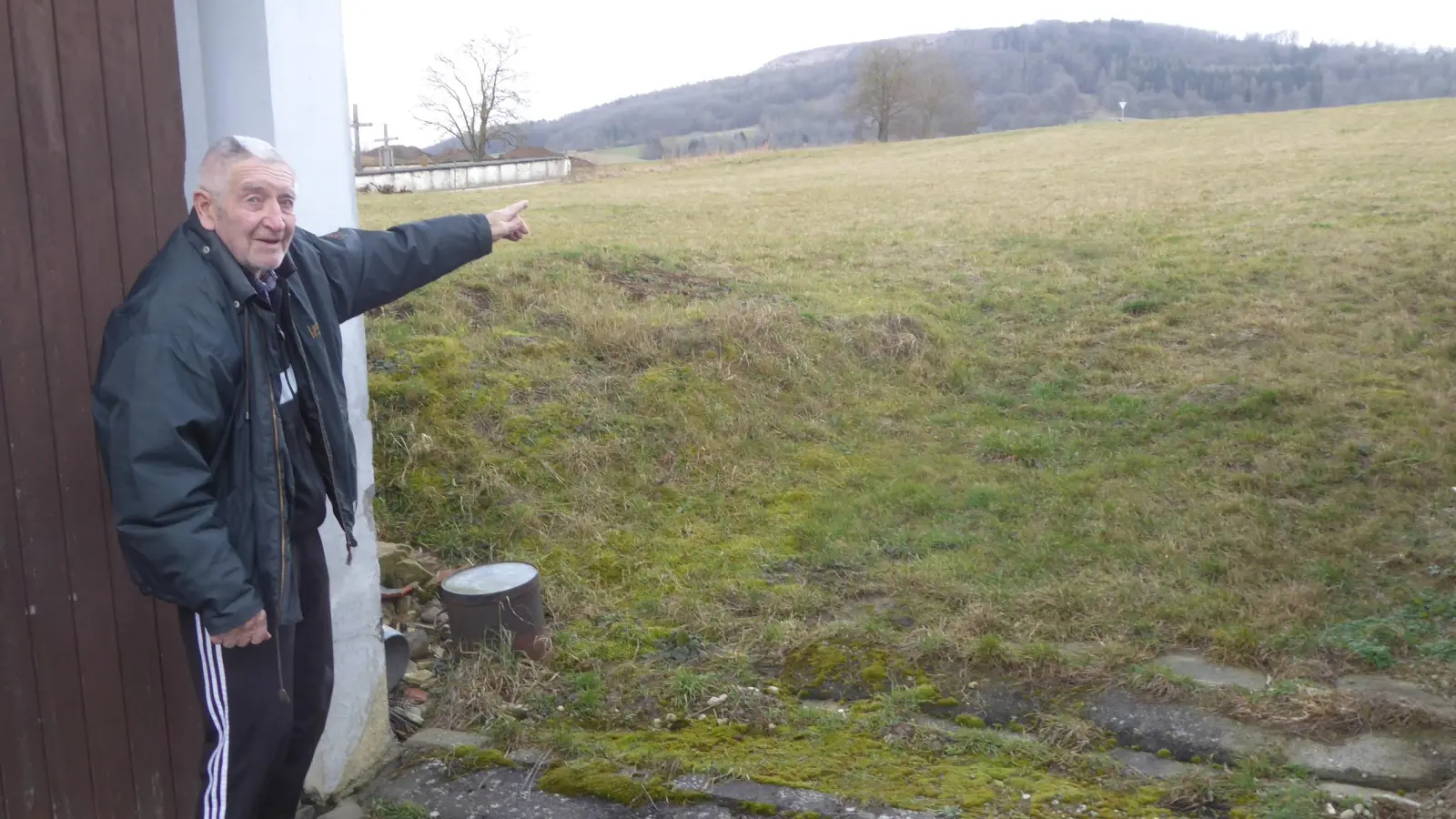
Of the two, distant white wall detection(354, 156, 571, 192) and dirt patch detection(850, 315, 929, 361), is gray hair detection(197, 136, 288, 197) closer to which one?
dirt patch detection(850, 315, 929, 361)

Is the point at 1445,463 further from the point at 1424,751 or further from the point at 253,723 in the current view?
the point at 253,723

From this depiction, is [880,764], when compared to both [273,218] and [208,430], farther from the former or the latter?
[273,218]

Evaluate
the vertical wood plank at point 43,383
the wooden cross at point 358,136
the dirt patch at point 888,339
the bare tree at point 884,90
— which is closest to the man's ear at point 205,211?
the vertical wood plank at point 43,383

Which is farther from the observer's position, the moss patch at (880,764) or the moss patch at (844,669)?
the moss patch at (844,669)

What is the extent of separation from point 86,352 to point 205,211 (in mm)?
809

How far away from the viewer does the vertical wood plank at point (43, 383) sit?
3.29m

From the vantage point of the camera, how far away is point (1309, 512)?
21.2 ft

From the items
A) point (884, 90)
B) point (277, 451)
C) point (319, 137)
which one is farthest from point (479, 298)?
point (884, 90)

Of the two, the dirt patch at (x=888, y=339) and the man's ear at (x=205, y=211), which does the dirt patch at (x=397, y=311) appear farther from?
the man's ear at (x=205, y=211)

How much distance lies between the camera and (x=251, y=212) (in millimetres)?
3018

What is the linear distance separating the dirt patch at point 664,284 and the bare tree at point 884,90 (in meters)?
59.4

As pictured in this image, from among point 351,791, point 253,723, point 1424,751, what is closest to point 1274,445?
point 1424,751

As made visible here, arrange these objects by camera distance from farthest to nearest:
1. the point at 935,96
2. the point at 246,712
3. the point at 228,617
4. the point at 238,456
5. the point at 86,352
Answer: the point at 935,96 → the point at 86,352 → the point at 246,712 → the point at 238,456 → the point at 228,617

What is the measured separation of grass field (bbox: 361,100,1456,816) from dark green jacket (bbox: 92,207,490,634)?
1.81m
